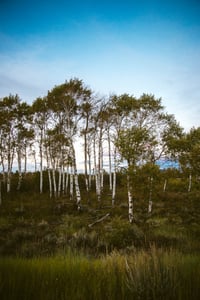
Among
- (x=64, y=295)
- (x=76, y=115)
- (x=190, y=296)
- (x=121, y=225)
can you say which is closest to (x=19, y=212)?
(x=121, y=225)

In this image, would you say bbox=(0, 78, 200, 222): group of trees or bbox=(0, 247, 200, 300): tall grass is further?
bbox=(0, 78, 200, 222): group of trees

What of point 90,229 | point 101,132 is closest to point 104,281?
point 90,229

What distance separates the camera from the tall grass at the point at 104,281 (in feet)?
6.94

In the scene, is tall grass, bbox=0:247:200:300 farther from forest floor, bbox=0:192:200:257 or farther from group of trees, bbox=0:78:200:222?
group of trees, bbox=0:78:200:222

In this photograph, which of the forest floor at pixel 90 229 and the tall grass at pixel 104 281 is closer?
the tall grass at pixel 104 281

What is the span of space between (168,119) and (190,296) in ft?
55.2

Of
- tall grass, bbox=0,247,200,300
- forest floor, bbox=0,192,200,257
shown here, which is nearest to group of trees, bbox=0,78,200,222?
forest floor, bbox=0,192,200,257

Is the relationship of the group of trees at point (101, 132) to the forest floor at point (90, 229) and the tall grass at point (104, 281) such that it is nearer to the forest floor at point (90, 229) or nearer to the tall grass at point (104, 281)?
the forest floor at point (90, 229)

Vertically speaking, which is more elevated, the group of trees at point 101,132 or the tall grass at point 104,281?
the group of trees at point 101,132

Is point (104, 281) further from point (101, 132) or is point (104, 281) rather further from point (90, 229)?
point (101, 132)

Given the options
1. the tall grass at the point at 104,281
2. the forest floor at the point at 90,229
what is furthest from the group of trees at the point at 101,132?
the tall grass at the point at 104,281

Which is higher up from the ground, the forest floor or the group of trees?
the group of trees

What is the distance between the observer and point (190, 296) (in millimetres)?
2072

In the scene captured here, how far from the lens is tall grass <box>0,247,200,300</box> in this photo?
2.12 metres
